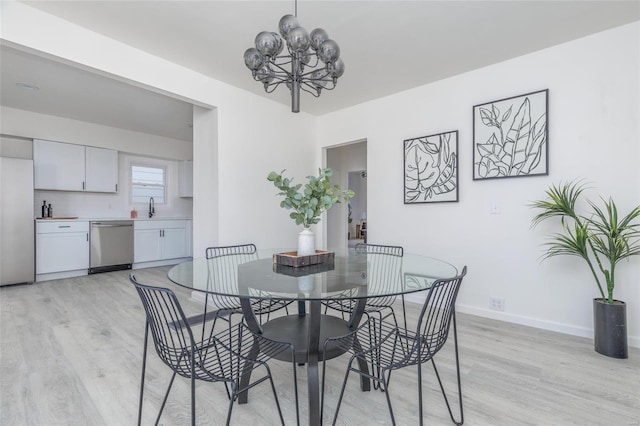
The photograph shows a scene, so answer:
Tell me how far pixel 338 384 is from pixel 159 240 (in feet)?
16.7

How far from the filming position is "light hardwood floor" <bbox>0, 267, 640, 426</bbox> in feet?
5.27

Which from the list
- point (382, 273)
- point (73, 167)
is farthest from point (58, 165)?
point (382, 273)

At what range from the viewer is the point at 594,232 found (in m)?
2.55

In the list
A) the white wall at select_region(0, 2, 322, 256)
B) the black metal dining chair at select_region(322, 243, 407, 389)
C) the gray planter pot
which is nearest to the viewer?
the black metal dining chair at select_region(322, 243, 407, 389)

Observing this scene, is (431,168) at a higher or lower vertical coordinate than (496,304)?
higher

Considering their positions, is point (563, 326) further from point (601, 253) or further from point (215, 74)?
point (215, 74)

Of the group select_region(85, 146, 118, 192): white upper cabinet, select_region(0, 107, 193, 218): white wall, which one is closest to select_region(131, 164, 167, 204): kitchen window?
select_region(0, 107, 193, 218): white wall

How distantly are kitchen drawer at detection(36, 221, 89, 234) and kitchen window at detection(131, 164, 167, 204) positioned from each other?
1162mm

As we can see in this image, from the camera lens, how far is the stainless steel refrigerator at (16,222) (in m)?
4.16

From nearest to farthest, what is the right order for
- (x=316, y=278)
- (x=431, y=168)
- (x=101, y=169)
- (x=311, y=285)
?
(x=311, y=285) < (x=316, y=278) < (x=431, y=168) < (x=101, y=169)

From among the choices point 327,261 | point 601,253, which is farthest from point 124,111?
point 601,253

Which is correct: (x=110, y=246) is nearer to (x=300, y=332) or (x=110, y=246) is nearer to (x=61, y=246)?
(x=61, y=246)

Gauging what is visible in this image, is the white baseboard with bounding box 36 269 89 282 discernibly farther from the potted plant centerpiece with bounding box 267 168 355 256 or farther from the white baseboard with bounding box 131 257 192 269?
the potted plant centerpiece with bounding box 267 168 355 256

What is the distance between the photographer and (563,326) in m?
2.67
